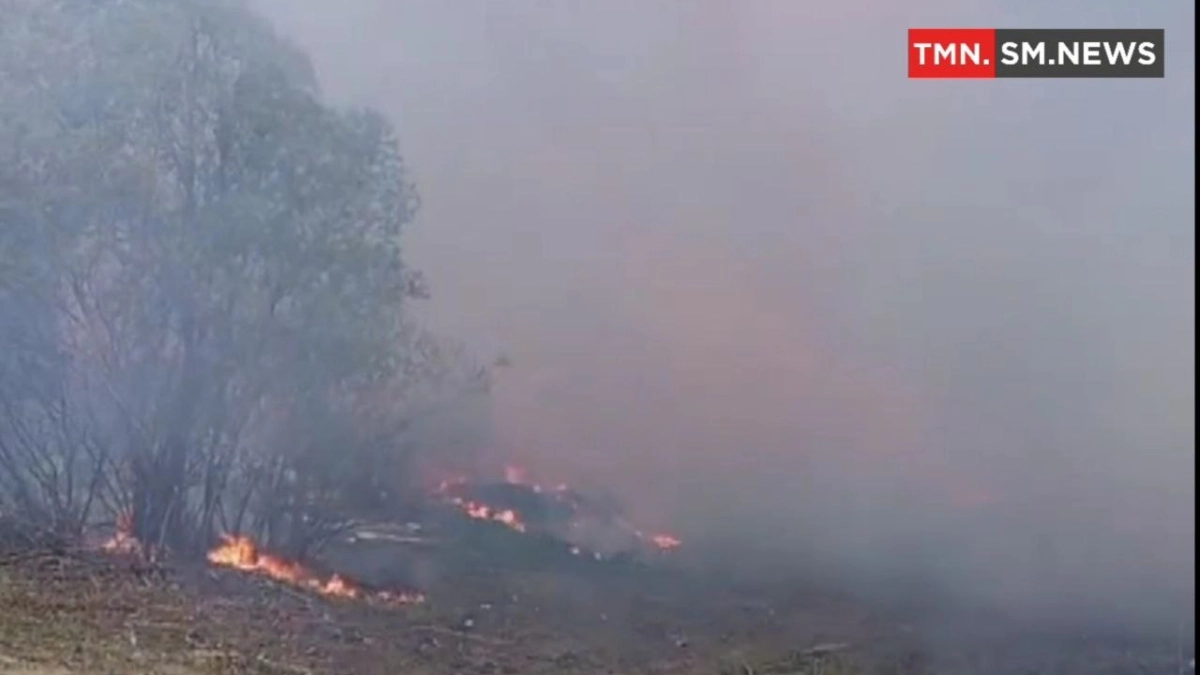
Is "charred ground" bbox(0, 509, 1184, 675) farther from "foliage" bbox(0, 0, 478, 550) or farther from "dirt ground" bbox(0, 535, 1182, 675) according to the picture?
"foliage" bbox(0, 0, 478, 550)

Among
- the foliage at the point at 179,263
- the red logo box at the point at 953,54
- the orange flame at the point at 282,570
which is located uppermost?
the red logo box at the point at 953,54

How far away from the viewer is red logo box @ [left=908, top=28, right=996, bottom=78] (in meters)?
10.6

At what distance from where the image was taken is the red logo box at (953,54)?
10.6 metres

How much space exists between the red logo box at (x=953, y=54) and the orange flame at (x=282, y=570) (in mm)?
6216

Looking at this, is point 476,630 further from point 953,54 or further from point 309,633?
point 953,54

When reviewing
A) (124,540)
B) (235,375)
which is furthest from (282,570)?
(235,375)

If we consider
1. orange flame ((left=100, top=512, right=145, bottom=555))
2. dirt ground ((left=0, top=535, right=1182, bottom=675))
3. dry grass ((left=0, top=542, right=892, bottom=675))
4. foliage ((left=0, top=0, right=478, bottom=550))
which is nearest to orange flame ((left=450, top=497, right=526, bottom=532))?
dirt ground ((left=0, top=535, right=1182, bottom=675))

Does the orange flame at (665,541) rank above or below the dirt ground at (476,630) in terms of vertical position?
above

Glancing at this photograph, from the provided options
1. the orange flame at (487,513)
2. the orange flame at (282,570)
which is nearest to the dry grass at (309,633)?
the orange flame at (282,570)

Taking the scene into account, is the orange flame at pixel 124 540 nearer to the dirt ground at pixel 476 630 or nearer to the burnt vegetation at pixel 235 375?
the burnt vegetation at pixel 235 375

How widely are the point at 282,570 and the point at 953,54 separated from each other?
23.2 ft

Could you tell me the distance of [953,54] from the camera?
11.5 metres

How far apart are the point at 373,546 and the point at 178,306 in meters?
2.92

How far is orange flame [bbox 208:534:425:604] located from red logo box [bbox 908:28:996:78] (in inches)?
245
